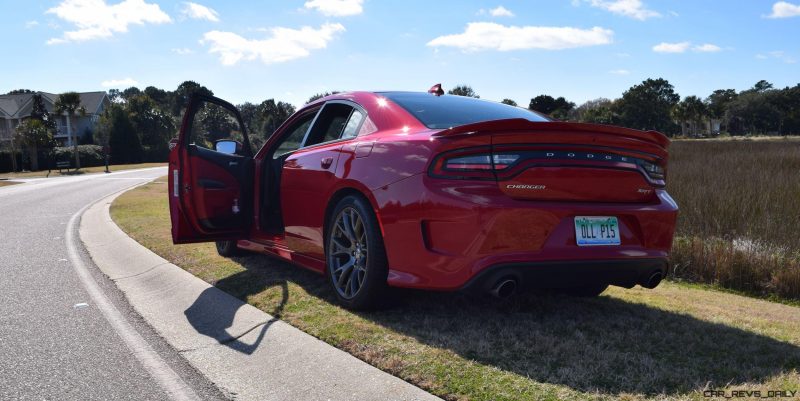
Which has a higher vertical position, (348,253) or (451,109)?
(451,109)

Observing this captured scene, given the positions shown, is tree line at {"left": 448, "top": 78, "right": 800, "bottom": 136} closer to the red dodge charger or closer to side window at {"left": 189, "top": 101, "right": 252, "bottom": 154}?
side window at {"left": 189, "top": 101, "right": 252, "bottom": 154}

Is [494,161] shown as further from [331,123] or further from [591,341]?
[331,123]

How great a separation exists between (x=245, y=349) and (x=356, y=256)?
0.99 metres

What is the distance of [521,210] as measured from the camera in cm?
360

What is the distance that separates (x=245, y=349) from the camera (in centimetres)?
399

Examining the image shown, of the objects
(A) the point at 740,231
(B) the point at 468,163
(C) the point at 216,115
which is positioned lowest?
(A) the point at 740,231

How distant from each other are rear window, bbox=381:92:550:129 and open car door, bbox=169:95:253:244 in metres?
1.90

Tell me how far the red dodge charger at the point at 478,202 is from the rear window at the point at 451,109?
2 centimetres

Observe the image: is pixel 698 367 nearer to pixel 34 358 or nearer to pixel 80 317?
pixel 34 358

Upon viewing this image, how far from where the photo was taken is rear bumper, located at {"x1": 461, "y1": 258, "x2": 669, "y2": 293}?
3.60 metres

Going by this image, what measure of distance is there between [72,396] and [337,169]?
2.26 m

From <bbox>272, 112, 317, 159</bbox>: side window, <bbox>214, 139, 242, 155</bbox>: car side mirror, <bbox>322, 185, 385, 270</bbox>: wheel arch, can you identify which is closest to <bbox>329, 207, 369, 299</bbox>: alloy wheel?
<bbox>322, 185, 385, 270</bbox>: wheel arch

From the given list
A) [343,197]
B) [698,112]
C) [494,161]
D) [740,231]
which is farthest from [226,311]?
[698,112]

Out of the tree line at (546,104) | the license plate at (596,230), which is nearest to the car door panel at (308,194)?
the license plate at (596,230)
